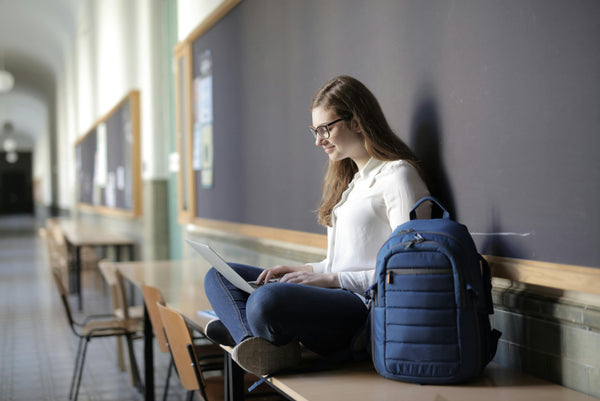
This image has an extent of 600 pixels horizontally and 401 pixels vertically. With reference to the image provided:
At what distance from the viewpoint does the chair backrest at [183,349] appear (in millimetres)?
2215

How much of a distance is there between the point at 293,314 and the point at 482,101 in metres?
0.81

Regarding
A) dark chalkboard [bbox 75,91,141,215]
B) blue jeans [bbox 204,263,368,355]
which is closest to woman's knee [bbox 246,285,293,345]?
blue jeans [bbox 204,263,368,355]

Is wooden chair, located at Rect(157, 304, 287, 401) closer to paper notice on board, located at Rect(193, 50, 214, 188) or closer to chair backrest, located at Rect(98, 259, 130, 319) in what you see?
chair backrest, located at Rect(98, 259, 130, 319)

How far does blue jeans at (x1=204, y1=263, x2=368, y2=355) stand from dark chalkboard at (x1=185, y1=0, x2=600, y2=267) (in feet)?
1.49

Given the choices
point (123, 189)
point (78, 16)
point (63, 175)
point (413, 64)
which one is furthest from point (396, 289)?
point (63, 175)

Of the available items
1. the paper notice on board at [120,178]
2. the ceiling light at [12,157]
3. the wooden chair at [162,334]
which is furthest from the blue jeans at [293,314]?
the ceiling light at [12,157]

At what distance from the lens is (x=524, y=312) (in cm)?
172

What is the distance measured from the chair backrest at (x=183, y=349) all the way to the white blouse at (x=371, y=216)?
567 millimetres

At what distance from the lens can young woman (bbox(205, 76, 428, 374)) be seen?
1.65 m

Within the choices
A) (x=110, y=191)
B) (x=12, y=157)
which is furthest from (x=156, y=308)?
(x=12, y=157)

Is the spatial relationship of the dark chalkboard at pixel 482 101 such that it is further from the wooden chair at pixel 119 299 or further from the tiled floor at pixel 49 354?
the tiled floor at pixel 49 354

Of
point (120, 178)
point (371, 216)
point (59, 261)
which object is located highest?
point (120, 178)

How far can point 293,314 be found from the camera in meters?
1.65

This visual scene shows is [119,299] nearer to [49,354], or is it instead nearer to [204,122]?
[49,354]
